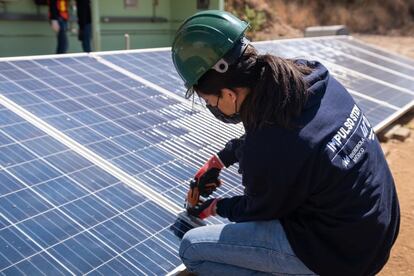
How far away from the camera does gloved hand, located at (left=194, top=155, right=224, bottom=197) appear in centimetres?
326

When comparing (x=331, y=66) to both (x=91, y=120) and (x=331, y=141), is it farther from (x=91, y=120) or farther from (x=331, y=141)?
(x=331, y=141)

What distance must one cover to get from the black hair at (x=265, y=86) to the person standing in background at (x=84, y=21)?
8.38 metres

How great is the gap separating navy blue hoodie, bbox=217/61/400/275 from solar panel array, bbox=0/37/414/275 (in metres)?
0.86

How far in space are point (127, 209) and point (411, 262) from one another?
9.16ft

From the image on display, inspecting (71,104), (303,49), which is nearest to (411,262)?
(71,104)

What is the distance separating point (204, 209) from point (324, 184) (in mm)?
918

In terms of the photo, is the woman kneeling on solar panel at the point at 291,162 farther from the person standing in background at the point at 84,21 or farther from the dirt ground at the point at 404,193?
the person standing in background at the point at 84,21

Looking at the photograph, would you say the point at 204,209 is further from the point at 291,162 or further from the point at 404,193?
the point at 404,193

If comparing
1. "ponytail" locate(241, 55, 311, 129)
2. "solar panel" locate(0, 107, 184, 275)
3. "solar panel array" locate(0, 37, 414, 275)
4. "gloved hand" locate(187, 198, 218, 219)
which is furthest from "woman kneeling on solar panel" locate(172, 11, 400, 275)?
"solar panel array" locate(0, 37, 414, 275)

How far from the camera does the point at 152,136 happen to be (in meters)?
4.30

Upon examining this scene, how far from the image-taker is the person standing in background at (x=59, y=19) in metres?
9.40

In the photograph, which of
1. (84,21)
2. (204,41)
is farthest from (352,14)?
(204,41)

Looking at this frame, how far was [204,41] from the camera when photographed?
2.52 meters

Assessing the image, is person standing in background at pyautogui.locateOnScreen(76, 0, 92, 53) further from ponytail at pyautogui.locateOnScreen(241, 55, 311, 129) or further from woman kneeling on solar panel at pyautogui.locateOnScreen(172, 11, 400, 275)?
ponytail at pyautogui.locateOnScreen(241, 55, 311, 129)
